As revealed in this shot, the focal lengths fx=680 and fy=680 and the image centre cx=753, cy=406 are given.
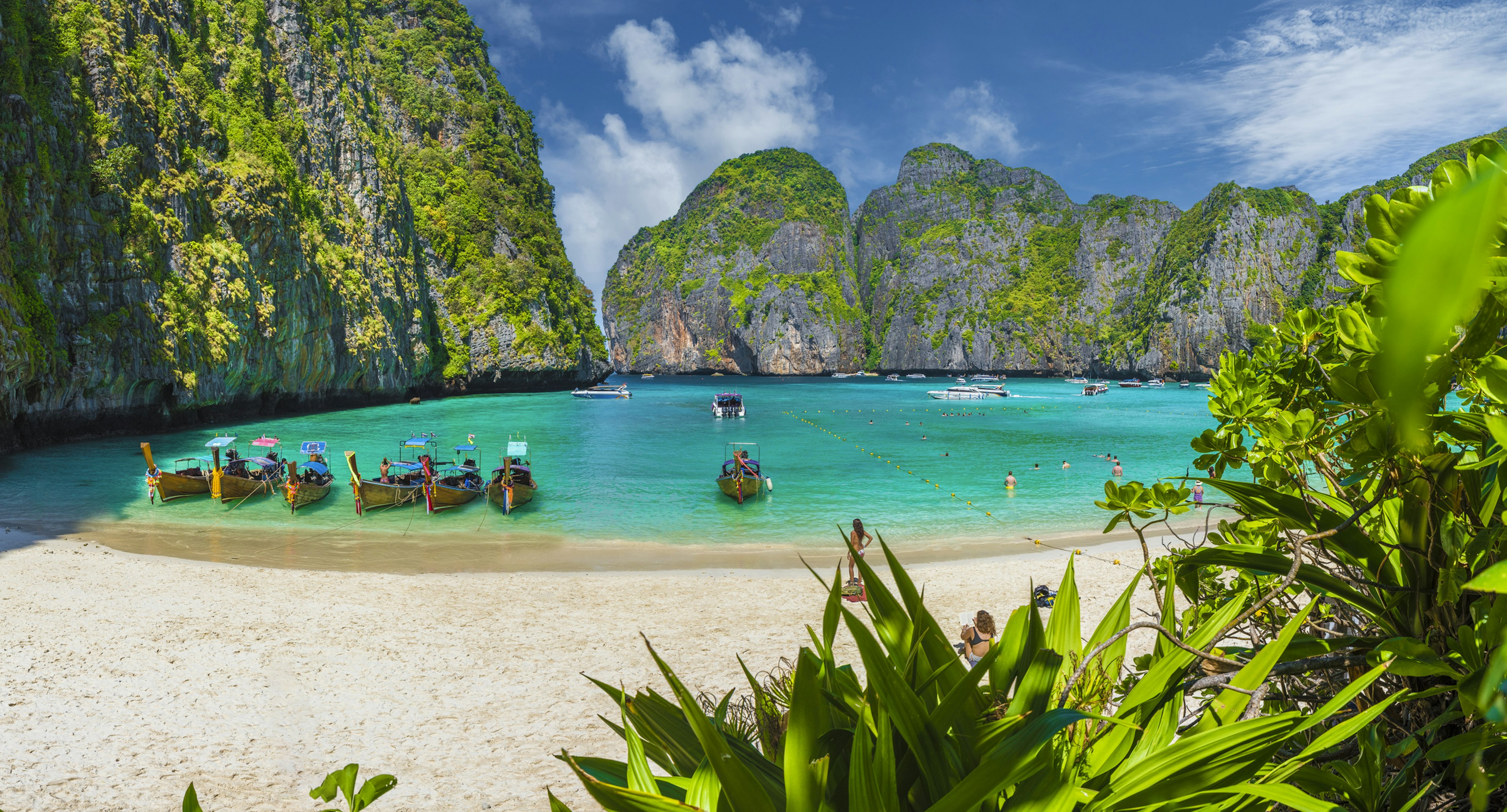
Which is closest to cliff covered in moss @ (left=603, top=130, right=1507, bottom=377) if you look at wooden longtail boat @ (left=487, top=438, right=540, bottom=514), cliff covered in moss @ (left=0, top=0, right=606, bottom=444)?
cliff covered in moss @ (left=0, top=0, right=606, bottom=444)

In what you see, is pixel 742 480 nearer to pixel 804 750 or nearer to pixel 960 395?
pixel 804 750

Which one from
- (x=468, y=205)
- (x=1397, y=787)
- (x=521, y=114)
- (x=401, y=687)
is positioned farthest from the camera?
(x=521, y=114)

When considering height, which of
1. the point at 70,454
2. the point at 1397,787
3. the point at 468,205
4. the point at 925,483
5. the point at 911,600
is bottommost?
the point at 925,483

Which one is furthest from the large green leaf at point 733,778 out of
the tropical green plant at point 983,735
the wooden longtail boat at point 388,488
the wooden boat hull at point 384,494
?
the wooden boat hull at point 384,494

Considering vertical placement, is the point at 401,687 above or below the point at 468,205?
below

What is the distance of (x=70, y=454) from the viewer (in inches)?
904

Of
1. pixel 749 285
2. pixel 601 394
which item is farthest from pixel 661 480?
pixel 749 285

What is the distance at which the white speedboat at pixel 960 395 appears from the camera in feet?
216

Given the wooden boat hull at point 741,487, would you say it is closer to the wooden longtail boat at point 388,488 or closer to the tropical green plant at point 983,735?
the wooden longtail boat at point 388,488

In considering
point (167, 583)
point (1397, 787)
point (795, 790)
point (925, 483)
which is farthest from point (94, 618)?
point (925, 483)

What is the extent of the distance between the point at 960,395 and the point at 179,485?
203ft

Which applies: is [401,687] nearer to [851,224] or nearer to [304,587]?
[304,587]

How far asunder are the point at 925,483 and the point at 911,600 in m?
21.8

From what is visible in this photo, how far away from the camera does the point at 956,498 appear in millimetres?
20062
